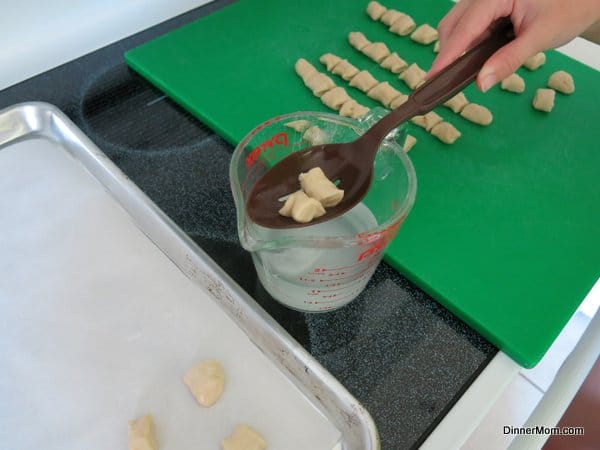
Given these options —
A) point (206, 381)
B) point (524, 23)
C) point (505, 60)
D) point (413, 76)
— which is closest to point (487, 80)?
point (505, 60)

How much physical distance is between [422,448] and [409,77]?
0.64 meters

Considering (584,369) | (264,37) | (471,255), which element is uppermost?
(264,37)

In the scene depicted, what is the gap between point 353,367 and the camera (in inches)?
25.8

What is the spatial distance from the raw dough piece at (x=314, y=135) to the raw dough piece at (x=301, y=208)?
141mm

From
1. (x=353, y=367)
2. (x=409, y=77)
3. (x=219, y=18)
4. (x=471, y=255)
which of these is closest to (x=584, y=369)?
(x=471, y=255)

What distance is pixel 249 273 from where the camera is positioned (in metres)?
0.74

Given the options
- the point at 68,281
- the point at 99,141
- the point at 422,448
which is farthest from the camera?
the point at 99,141

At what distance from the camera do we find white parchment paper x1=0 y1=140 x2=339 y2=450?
607 millimetres

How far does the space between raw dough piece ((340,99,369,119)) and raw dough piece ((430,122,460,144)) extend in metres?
0.12

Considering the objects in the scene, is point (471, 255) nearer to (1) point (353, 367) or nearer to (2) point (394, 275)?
(2) point (394, 275)

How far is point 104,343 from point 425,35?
82 cm

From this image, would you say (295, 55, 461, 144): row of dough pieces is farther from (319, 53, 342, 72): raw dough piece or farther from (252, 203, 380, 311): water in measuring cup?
(252, 203, 380, 311): water in measuring cup

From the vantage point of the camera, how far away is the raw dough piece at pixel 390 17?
42.1 inches

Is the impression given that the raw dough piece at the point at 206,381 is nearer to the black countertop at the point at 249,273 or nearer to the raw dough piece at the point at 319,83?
the black countertop at the point at 249,273
